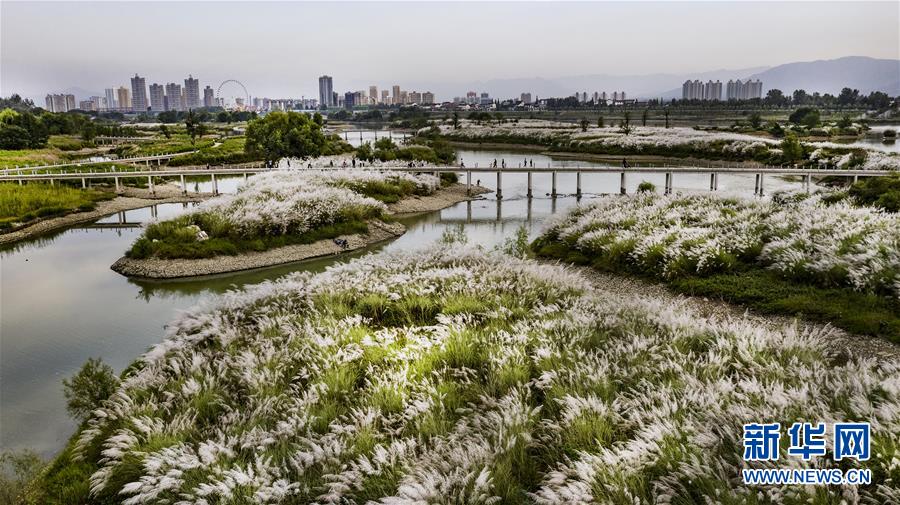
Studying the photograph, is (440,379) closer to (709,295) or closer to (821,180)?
(709,295)

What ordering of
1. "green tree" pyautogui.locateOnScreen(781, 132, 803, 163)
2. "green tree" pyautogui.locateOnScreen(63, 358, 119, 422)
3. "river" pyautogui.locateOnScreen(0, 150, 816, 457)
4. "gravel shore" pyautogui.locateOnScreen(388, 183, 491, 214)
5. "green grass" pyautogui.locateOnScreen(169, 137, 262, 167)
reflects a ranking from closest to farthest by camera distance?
"green tree" pyautogui.locateOnScreen(63, 358, 119, 422) < "river" pyautogui.locateOnScreen(0, 150, 816, 457) < "gravel shore" pyautogui.locateOnScreen(388, 183, 491, 214) < "green tree" pyautogui.locateOnScreen(781, 132, 803, 163) < "green grass" pyautogui.locateOnScreen(169, 137, 262, 167)

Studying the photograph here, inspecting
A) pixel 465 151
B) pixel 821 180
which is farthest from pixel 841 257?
pixel 465 151

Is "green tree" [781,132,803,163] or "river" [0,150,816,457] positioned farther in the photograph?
"green tree" [781,132,803,163]

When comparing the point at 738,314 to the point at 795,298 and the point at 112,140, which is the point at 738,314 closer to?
the point at 795,298

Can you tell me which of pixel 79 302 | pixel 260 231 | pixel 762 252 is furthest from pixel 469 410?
pixel 260 231

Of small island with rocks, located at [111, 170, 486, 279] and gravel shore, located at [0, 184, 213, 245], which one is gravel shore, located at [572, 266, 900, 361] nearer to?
small island with rocks, located at [111, 170, 486, 279]

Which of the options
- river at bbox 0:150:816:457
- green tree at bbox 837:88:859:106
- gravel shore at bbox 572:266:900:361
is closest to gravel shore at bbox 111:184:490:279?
river at bbox 0:150:816:457
